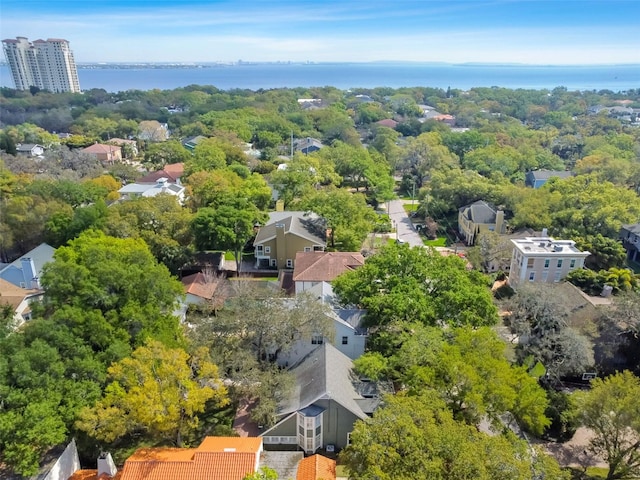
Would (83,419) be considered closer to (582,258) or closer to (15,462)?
(15,462)

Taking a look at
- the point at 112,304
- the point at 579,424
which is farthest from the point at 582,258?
the point at 112,304

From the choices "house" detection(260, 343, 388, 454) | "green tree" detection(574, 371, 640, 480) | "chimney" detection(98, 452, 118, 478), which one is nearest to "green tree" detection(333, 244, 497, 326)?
"house" detection(260, 343, 388, 454)

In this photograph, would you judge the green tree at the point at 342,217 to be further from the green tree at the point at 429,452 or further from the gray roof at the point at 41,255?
the green tree at the point at 429,452

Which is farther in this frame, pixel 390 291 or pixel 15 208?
pixel 15 208

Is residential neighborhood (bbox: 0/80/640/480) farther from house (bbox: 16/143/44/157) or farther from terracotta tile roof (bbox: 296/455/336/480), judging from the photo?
house (bbox: 16/143/44/157)

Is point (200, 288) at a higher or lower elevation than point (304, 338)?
lower

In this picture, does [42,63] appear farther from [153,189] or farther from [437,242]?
[437,242]

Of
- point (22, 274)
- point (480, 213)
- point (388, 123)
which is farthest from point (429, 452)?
point (388, 123)
